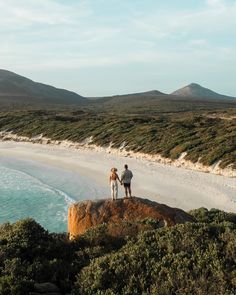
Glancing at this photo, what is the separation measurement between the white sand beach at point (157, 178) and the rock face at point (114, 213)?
33.0 feet

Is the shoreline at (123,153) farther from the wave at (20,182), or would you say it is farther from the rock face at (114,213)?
the rock face at (114,213)

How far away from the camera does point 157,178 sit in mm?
33156

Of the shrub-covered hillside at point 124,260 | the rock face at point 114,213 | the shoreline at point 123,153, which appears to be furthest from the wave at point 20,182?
the shrub-covered hillside at point 124,260

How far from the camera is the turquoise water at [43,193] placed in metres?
25.0

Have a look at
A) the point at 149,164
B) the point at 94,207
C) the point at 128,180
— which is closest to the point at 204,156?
the point at 149,164

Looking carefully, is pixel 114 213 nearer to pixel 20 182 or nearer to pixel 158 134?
pixel 20 182

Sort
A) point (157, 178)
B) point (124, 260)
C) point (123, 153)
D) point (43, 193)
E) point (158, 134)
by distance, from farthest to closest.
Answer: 1. point (158, 134)
2. point (123, 153)
3. point (157, 178)
4. point (43, 193)
5. point (124, 260)

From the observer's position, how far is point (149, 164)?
38.9m

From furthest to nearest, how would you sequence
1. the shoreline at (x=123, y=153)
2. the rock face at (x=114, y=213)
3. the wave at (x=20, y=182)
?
the shoreline at (x=123, y=153) → the wave at (x=20, y=182) → the rock face at (x=114, y=213)

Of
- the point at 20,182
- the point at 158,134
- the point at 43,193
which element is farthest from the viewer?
the point at 158,134

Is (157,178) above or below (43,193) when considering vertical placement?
above

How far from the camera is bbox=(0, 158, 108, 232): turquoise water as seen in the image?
985 inches

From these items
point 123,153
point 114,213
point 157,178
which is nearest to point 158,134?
point 123,153

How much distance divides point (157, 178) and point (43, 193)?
27.1 ft
